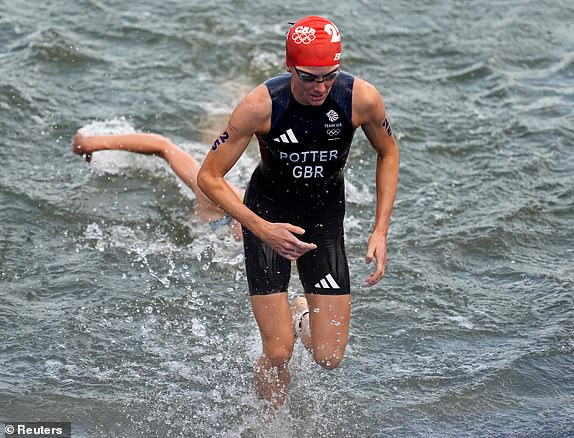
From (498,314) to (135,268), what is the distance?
3.26 m

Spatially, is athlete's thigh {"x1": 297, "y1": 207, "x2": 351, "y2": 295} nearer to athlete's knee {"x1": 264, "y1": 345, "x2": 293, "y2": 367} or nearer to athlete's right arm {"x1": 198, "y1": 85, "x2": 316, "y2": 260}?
athlete's knee {"x1": 264, "y1": 345, "x2": 293, "y2": 367}

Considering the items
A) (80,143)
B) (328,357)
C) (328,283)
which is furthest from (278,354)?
(80,143)

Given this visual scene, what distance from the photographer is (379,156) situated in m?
7.20

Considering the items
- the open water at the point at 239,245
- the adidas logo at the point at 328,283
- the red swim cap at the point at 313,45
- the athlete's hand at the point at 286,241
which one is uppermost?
the red swim cap at the point at 313,45

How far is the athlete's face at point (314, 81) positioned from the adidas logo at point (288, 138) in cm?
24

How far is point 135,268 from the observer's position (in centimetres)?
973

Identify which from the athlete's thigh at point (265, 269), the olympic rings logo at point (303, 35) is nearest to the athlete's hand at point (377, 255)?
the athlete's thigh at point (265, 269)

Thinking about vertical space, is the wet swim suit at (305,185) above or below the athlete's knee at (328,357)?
above

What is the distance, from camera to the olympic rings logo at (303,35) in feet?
21.1

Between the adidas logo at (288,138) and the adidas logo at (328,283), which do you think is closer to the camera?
the adidas logo at (288,138)

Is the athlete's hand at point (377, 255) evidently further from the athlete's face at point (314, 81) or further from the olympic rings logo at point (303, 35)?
the olympic rings logo at point (303, 35)

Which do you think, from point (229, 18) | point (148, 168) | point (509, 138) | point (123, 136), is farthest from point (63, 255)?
point (229, 18)

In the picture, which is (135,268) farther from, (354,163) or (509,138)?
(509,138)

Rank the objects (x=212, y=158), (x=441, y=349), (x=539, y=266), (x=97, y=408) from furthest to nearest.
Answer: (x=539, y=266) → (x=441, y=349) → (x=97, y=408) → (x=212, y=158)
